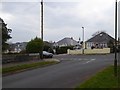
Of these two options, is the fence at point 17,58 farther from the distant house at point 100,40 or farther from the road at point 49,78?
the distant house at point 100,40

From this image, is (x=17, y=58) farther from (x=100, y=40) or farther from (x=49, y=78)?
(x=100, y=40)

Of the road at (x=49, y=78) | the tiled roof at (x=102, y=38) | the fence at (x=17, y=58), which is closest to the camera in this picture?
the road at (x=49, y=78)

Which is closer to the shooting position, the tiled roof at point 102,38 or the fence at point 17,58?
the fence at point 17,58

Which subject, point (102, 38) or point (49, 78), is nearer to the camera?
point (49, 78)

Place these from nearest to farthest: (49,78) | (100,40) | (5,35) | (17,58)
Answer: (49,78) → (17,58) → (5,35) → (100,40)

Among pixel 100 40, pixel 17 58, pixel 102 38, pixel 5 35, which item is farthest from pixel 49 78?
pixel 102 38

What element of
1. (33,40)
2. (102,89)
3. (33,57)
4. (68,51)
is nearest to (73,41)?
(68,51)

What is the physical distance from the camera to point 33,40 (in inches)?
2303

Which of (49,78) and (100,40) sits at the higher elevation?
(100,40)

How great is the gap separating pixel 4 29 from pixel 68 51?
31.2m

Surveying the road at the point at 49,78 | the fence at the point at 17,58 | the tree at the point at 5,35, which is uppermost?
the tree at the point at 5,35

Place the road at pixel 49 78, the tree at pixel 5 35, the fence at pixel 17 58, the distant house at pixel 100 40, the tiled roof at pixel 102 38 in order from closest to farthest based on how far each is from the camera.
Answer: the road at pixel 49 78 → the fence at pixel 17 58 → the tree at pixel 5 35 → the distant house at pixel 100 40 → the tiled roof at pixel 102 38

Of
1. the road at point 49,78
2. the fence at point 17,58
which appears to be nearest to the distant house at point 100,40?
the fence at point 17,58

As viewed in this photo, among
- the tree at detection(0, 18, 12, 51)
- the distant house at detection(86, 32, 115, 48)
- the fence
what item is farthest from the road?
the distant house at detection(86, 32, 115, 48)
